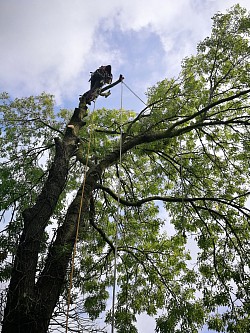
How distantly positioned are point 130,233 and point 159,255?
869 mm

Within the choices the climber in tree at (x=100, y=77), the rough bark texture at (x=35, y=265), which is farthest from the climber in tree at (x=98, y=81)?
the rough bark texture at (x=35, y=265)

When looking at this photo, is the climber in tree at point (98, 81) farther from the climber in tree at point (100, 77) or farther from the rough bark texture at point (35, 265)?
the rough bark texture at point (35, 265)

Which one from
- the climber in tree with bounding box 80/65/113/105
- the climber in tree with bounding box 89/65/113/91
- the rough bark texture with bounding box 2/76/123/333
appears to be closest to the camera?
the rough bark texture with bounding box 2/76/123/333

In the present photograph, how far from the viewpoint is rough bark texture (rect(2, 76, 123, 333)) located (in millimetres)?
3139

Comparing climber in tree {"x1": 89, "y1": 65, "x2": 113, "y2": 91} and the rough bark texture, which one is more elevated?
climber in tree {"x1": 89, "y1": 65, "x2": 113, "y2": 91}

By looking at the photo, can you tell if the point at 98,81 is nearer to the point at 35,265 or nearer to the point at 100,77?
the point at 100,77

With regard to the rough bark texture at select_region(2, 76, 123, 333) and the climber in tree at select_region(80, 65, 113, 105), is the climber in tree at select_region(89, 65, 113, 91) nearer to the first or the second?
the climber in tree at select_region(80, 65, 113, 105)

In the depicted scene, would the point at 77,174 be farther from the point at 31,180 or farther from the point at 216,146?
the point at 216,146

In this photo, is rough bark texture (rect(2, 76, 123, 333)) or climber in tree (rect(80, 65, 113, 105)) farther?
climber in tree (rect(80, 65, 113, 105))

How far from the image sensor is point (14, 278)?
3320 mm

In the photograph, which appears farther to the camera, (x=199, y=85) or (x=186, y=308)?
(x=199, y=85)

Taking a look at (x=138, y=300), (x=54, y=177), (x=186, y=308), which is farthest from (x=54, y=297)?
(x=138, y=300)

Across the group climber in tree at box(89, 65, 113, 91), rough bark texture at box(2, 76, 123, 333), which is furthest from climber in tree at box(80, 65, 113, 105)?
rough bark texture at box(2, 76, 123, 333)

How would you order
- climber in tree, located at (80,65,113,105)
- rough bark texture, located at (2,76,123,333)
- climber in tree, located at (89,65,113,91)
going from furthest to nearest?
climber in tree, located at (89,65,113,91)
climber in tree, located at (80,65,113,105)
rough bark texture, located at (2,76,123,333)
